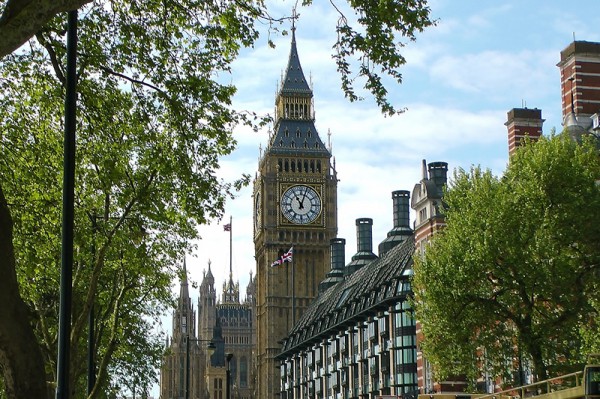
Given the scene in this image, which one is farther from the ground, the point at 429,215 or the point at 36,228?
the point at 429,215

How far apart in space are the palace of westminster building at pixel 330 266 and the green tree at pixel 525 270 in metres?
3.81

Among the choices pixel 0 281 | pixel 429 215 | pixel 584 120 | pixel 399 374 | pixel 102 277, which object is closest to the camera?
pixel 0 281

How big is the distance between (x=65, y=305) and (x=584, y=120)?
1793 inches

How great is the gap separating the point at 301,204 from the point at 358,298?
5948 cm

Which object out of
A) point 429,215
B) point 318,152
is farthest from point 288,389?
point 429,215

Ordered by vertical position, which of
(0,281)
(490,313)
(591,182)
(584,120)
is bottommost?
(0,281)

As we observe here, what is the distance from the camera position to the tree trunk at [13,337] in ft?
51.5

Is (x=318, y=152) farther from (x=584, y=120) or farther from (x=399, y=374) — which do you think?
(x=584, y=120)

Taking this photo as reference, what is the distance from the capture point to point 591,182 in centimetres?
4631

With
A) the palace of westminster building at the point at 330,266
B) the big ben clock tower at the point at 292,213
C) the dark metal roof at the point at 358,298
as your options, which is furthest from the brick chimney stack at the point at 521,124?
the big ben clock tower at the point at 292,213

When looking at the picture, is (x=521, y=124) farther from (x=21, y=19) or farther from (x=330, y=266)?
(x=330, y=266)

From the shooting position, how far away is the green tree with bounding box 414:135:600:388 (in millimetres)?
44875

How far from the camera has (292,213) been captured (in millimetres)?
156625

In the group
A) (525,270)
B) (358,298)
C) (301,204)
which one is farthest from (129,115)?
(301,204)
